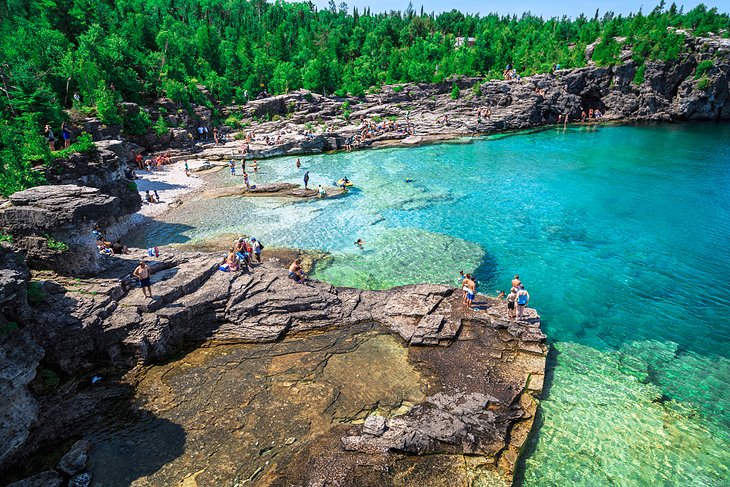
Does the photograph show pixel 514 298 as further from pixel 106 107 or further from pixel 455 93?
pixel 455 93

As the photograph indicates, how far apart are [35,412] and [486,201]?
93.3ft

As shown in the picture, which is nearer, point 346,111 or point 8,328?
point 8,328

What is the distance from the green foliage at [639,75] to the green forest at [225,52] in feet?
4.84

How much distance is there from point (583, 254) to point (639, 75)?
A: 2175 inches

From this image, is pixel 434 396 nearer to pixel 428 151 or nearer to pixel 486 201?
pixel 486 201

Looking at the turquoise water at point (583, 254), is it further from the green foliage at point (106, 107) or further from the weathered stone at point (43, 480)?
the weathered stone at point (43, 480)

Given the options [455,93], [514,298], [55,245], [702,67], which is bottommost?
[514,298]

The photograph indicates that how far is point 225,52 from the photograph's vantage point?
61625 millimetres

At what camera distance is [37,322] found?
12219 millimetres

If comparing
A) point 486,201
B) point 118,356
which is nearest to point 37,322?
point 118,356

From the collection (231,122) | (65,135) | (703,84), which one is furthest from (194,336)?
(703,84)

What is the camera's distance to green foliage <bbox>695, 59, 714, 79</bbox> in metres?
56.6

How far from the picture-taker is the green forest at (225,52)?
30.0 meters

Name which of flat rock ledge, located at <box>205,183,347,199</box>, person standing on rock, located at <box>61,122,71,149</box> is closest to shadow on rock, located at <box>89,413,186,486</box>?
person standing on rock, located at <box>61,122,71,149</box>
